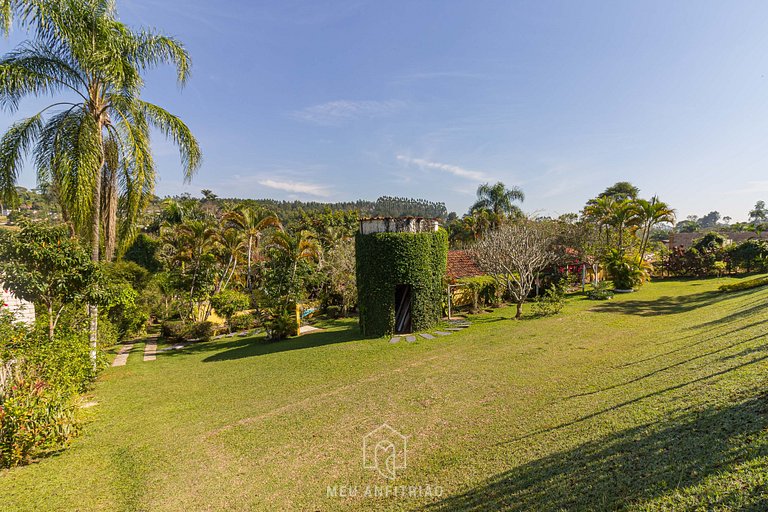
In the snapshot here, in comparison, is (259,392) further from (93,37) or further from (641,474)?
(93,37)

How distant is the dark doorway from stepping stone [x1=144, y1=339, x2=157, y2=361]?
910 cm

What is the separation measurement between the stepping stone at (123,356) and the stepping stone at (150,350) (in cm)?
56

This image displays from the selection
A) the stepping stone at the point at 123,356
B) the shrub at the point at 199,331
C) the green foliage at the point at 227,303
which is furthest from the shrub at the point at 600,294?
the stepping stone at the point at 123,356

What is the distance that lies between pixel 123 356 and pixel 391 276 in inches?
404

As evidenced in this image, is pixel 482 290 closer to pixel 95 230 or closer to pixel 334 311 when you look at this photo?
pixel 334 311

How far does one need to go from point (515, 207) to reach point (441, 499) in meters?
34.4

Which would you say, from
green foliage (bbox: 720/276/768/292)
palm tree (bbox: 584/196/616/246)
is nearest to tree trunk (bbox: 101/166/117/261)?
green foliage (bbox: 720/276/768/292)

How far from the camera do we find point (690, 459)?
3285 mm

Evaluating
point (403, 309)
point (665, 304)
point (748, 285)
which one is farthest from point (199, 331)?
point (748, 285)

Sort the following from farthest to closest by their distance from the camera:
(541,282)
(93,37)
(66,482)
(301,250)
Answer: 1. (541,282)
2. (301,250)
3. (93,37)
4. (66,482)

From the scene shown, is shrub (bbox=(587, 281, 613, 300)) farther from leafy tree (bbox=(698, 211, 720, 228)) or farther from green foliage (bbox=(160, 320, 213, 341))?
leafy tree (bbox=(698, 211, 720, 228))

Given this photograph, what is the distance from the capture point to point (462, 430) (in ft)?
17.6

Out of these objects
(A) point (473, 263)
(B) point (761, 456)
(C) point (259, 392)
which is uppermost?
(A) point (473, 263)

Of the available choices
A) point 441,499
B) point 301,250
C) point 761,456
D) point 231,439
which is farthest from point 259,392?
point 761,456
